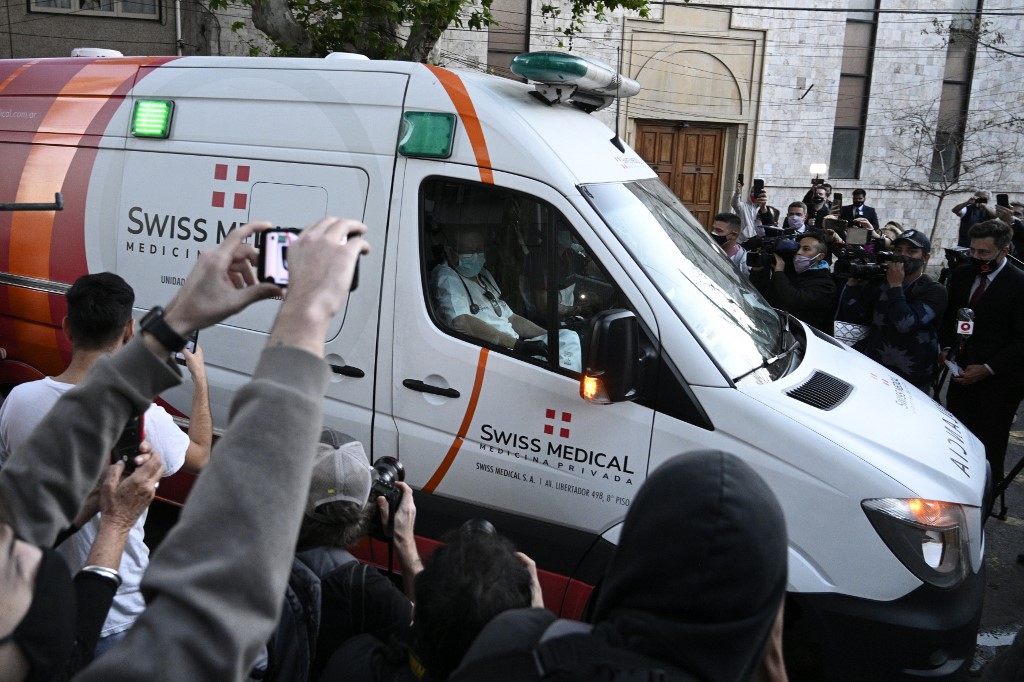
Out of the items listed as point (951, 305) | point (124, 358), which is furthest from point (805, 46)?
point (124, 358)

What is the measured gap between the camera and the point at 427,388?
3.35 m

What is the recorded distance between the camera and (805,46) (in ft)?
56.2

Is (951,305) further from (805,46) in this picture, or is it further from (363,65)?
(805,46)

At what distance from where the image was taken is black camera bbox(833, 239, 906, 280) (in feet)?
17.9

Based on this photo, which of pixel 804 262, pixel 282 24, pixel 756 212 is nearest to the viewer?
pixel 804 262

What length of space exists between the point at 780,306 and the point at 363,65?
368cm

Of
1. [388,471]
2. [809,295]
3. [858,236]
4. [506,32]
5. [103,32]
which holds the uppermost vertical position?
[506,32]

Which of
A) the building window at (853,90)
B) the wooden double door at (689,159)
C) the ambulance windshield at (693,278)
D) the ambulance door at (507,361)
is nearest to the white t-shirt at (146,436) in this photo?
the ambulance door at (507,361)

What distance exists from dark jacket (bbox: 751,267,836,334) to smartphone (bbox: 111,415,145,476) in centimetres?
486

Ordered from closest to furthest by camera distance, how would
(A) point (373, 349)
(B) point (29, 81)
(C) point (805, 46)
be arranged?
(A) point (373, 349), (B) point (29, 81), (C) point (805, 46)

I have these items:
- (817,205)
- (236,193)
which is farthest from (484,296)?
(817,205)

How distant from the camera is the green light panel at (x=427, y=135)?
11.0ft

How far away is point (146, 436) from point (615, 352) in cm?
154

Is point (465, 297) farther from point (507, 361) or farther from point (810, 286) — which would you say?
point (810, 286)
